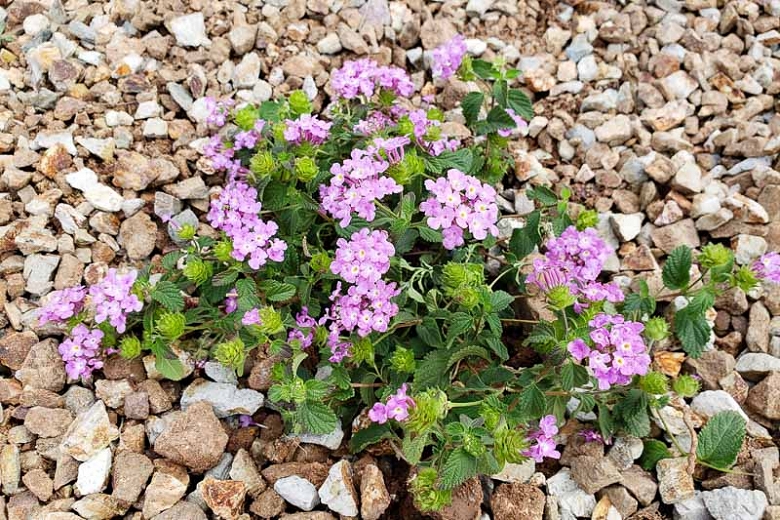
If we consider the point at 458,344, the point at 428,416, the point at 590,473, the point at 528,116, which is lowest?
the point at 590,473

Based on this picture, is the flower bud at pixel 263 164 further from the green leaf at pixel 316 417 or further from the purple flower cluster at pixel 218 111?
the green leaf at pixel 316 417

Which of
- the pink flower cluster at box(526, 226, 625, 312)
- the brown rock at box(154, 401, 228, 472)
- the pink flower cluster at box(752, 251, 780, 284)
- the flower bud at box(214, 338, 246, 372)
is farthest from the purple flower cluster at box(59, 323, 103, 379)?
the pink flower cluster at box(752, 251, 780, 284)

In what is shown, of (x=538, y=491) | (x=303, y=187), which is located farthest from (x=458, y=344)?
(x=303, y=187)

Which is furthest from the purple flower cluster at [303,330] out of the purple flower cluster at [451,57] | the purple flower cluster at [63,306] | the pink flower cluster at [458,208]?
the purple flower cluster at [451,57]

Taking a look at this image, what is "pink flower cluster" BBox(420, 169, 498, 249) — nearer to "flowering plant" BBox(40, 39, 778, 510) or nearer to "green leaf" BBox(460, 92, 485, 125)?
"flowering plant" BBox(40, 39, 778, 510)

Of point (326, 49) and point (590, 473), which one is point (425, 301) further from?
point (326, 49)

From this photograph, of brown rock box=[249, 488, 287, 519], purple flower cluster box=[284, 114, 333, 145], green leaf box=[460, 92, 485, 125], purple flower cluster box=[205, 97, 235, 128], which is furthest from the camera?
purple flower cluster box=[205, 97, 235, 128]
